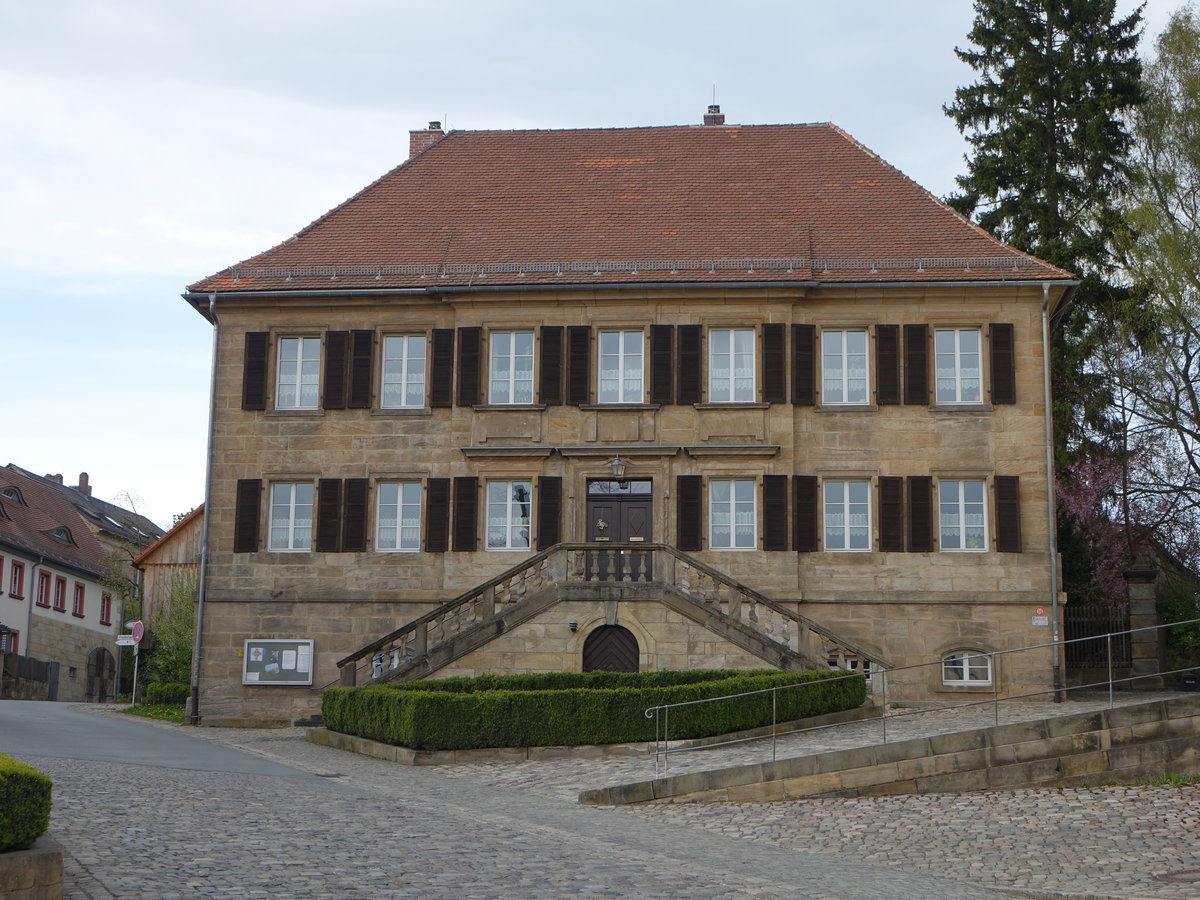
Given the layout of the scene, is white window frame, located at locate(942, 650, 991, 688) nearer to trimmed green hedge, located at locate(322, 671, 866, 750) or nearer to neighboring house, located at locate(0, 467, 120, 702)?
trimmed green hedge, located at locate(322, 671, 866, 750)

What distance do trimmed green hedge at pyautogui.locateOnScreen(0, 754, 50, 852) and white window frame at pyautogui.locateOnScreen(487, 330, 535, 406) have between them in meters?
19.7

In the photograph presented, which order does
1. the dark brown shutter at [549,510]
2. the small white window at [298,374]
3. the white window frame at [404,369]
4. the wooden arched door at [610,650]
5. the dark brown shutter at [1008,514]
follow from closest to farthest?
the wooden arched door at [610,650]
the dark brown shutter at [1008,514]
the dark brown shutter at [549,510]
the white window frame at [404,369]
the small white window at [298,374]

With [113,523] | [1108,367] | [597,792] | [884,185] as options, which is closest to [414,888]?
[597,792]

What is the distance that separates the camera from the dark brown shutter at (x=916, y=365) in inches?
1129

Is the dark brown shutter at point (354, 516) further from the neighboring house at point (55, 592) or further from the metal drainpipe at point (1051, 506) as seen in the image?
the neighboring house at point (55, 592)

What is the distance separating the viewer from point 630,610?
25.7 meters

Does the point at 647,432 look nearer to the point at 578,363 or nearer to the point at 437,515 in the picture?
the point at 578,363

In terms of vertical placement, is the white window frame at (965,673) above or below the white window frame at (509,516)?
below

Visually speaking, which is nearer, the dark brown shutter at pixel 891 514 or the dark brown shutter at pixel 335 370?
the dark brown shutter at pixel 891 514

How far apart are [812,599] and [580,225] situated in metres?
9.04

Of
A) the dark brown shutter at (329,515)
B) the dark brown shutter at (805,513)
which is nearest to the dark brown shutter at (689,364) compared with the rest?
the dark brown shutter at (805,513)

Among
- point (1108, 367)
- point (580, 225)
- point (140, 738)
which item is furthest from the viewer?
point (1108, 367)

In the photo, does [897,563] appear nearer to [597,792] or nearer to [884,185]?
[884,185]

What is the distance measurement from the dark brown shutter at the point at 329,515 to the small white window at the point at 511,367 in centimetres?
343
